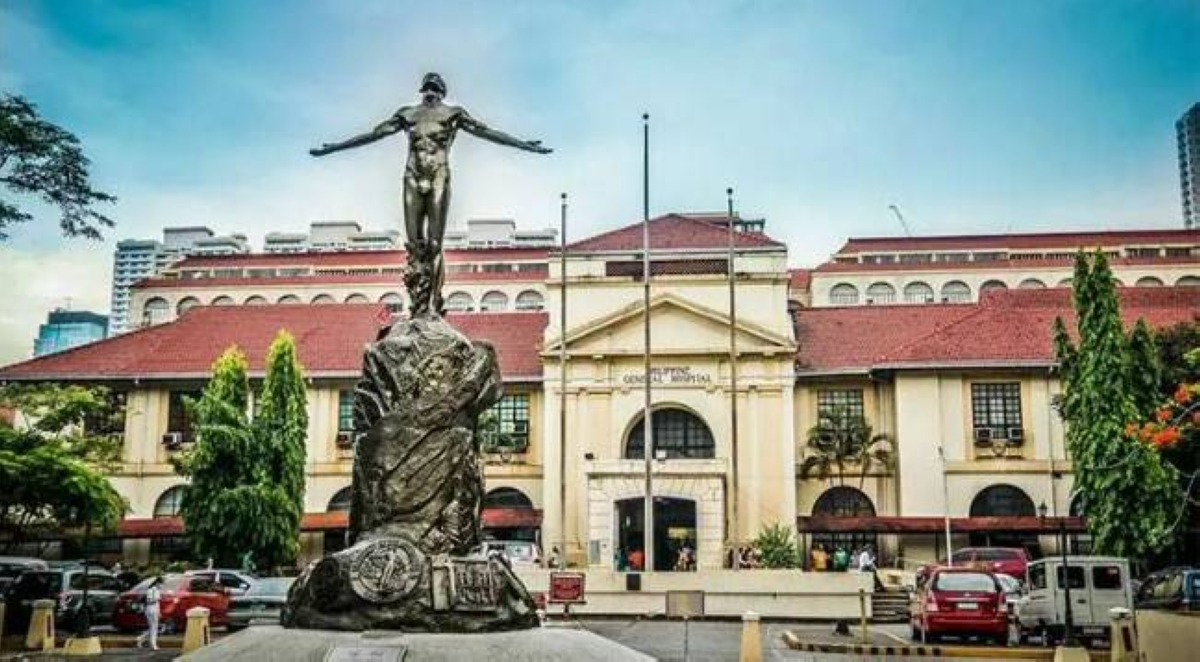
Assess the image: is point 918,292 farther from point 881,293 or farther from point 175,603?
point 175,603

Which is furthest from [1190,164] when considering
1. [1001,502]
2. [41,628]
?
[41,628]

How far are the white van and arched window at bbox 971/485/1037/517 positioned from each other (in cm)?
1887

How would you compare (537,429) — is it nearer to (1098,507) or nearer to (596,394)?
(596,394)

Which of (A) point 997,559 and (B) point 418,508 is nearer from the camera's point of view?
(B) point 418,508

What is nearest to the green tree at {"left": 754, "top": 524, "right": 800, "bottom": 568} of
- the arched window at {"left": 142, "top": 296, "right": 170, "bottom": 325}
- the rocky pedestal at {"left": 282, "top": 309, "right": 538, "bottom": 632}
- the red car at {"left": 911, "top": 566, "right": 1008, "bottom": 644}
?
the red car at {"left": 911, "top": 566, "right": 1008, "bottom": 644}

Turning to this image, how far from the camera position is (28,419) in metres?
43.6

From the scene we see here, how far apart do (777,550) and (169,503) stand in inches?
940

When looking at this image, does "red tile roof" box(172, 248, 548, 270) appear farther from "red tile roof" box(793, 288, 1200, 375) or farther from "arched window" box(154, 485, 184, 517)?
"arched window" box(154, 485, 184, 517)

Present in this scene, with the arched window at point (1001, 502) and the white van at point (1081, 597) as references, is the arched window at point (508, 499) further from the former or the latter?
the white van at point (1081, 597)

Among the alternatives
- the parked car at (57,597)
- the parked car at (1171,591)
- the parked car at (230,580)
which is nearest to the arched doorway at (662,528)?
the parked car at (230,580)

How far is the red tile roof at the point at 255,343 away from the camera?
4909 centimetres

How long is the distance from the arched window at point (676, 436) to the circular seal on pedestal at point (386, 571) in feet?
117

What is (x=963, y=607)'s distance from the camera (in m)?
25.7

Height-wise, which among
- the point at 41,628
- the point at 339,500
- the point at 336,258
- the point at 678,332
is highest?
Answer: the point at 336,258
